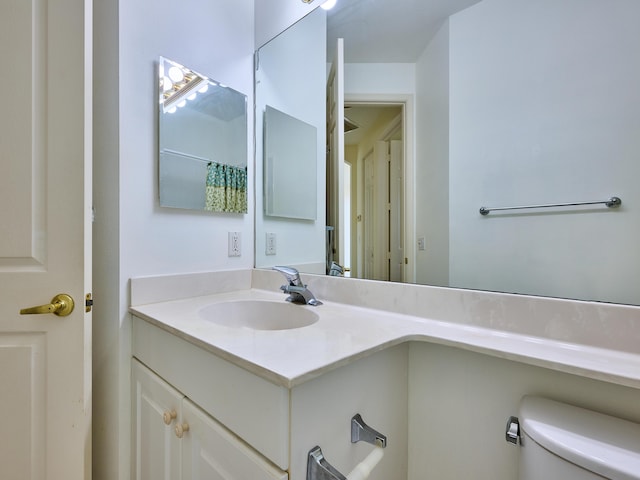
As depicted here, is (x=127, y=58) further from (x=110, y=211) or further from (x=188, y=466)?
(x=188, y=466)

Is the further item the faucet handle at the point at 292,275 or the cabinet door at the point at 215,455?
the faucet handle at the point at 292,275

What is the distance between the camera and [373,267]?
1.11 m

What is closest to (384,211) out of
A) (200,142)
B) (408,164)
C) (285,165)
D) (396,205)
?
(396,205)

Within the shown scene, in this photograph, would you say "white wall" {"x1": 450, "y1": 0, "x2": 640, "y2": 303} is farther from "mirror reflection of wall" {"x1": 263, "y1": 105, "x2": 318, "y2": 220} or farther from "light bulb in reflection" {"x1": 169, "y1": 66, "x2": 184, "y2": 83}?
"light bulb in reflection" {"x1": 169, "y1": 66, "x2": 184, "y2": 83}

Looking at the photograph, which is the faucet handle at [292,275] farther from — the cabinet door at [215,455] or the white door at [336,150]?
the cabinet door at [215,455]

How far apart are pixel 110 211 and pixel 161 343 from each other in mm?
522

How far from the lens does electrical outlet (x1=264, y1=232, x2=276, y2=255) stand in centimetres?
148

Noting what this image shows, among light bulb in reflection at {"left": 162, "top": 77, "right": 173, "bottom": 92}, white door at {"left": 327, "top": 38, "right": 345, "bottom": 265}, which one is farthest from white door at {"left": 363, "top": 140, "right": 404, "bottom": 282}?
light bulb in reflection at {"left": 162, "top": 77, "right": 173, "bottom": 92}

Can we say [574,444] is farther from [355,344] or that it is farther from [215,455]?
[215,455]

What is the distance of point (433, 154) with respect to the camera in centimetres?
106

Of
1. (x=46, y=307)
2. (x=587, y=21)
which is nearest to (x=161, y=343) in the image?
(x=46, y=307)

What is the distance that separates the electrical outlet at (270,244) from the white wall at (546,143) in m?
0.84

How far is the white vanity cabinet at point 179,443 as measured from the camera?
1.95 ft

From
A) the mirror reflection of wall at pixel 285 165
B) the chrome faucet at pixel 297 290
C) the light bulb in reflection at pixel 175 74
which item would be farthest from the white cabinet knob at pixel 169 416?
the light bulb in reflection at pixel 175 74
